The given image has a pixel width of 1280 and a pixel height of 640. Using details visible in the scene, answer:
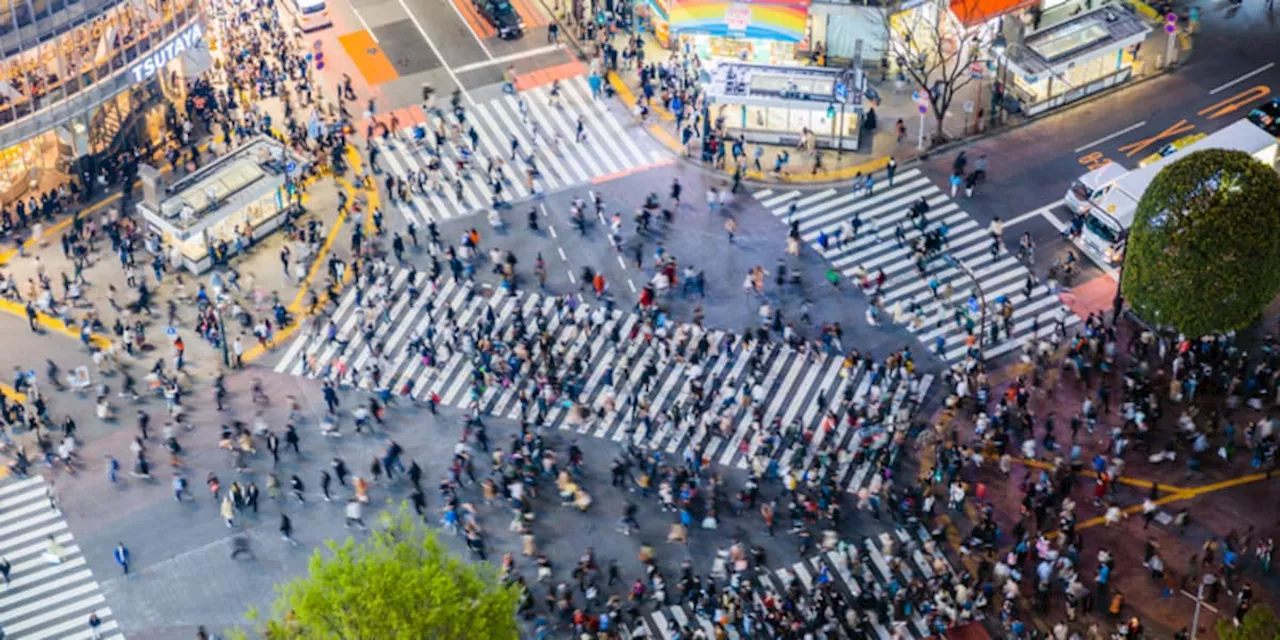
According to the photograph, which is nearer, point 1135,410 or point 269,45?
point 1135,410

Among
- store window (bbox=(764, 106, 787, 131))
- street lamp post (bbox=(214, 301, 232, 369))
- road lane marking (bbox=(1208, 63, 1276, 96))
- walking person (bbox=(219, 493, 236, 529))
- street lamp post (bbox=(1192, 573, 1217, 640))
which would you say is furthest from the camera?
road lane marking (bbox=(1208, 63, 1276, 96))

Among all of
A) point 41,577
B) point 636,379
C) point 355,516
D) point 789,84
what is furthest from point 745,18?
point 41,577

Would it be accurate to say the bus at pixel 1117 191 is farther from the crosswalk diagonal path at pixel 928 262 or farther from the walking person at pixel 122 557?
the walking person at pixel 122 557

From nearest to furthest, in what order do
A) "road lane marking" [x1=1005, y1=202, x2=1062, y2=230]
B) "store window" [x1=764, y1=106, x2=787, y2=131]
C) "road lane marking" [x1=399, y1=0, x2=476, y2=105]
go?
"road lane marking" [x1=1005, y1=202, x2=1062, y2=230]
"store window" [x1=764, y1=106, x2=787, y2=131]
"road lane marking" [x1=399, y1=0, x2=476, y2=105]

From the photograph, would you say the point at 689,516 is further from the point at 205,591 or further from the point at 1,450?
the point at 1,450

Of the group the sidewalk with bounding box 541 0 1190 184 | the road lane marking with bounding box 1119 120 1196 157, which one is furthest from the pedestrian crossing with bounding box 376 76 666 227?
the road lane marking with bounding box 1119 120 1196 157

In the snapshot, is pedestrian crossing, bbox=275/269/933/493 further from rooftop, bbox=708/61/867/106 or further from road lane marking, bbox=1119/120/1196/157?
road lane marking, bbox=1119/120/1196/157

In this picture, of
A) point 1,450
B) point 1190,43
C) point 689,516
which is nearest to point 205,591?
point 1,450

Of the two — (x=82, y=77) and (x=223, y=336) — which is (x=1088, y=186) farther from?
(x=82, y=77)
